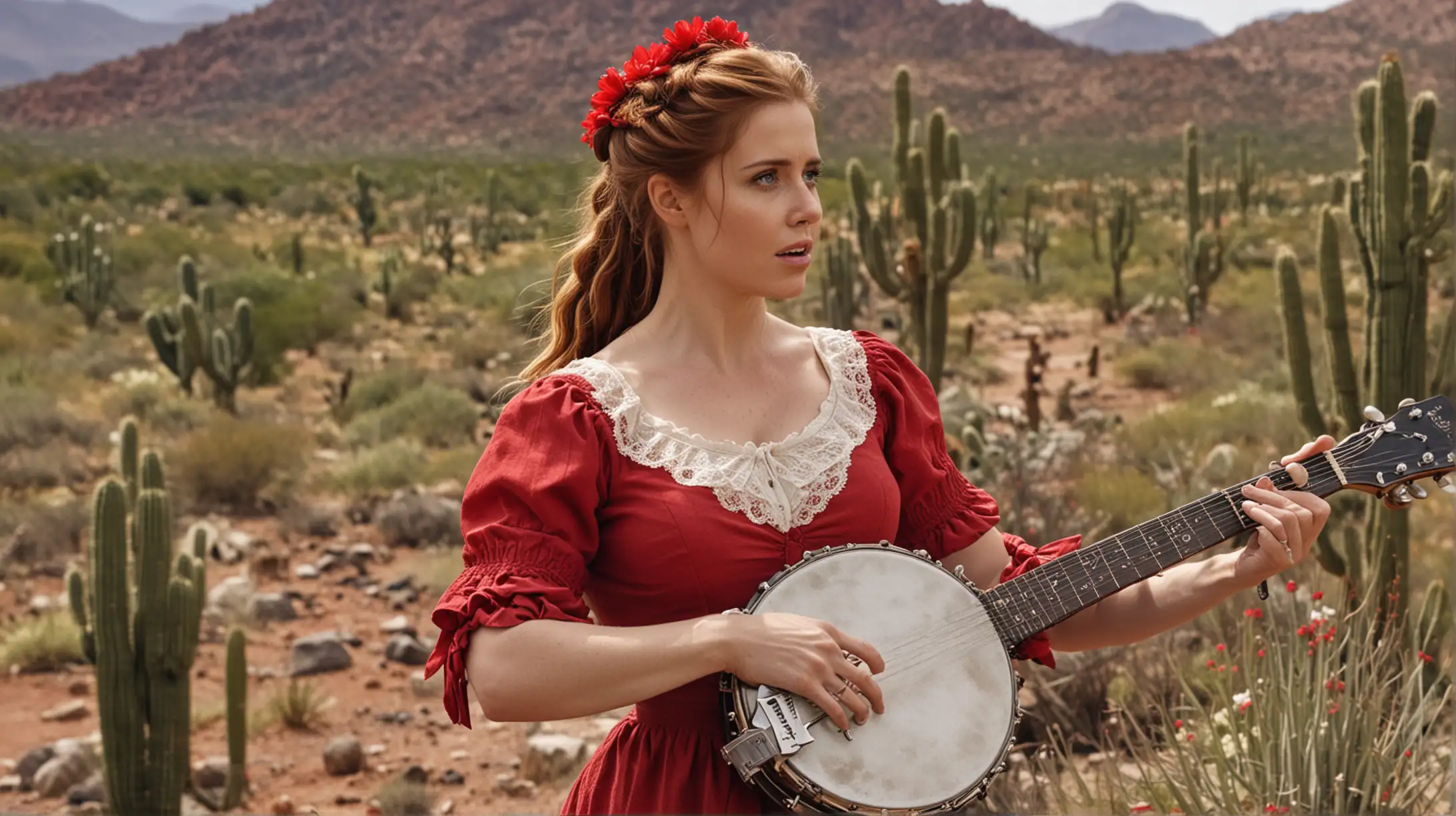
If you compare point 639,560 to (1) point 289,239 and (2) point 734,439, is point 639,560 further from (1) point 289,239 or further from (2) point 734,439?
(1) point 289,239

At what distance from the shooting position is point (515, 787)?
630 cm

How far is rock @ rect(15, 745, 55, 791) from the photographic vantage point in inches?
256

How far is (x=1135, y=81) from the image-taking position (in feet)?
250

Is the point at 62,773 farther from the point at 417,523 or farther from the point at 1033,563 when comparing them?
the point at 1033,563

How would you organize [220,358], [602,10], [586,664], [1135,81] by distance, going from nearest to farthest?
[586,664] → [220,358] → [1135,81] → [602,10]

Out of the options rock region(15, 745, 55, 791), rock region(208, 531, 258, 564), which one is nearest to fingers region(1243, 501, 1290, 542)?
rock region(15, 745, 55, 791)

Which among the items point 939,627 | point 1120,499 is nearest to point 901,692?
point 939,627

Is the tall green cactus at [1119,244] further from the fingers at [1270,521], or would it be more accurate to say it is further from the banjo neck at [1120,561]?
the fingers at [1270,521]

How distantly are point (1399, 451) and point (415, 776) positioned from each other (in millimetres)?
5057

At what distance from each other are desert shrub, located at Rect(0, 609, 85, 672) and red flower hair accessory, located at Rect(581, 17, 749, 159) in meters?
6.52

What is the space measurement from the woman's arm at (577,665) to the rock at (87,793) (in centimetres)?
490

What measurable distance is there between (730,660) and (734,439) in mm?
433

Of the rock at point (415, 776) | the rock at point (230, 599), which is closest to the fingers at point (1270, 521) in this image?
the rock at point (415, 776)

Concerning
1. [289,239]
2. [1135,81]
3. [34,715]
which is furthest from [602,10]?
[34,715]
